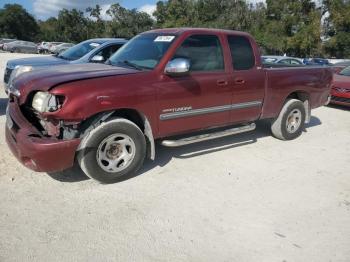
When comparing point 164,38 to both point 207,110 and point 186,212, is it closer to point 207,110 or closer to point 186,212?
point 207,110

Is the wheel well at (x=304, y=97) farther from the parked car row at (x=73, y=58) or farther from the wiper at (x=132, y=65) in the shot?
the parked car row at (x=73, y=58)

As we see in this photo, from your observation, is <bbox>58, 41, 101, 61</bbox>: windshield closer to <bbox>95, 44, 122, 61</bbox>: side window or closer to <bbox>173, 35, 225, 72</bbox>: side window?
<bbox>95, 44, 122, 61</bbox>: side window

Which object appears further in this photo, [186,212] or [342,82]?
[342,82]

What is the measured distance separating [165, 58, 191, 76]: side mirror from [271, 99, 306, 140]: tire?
271 cm

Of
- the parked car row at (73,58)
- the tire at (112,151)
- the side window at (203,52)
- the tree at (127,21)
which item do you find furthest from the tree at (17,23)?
the tire at (112,151)

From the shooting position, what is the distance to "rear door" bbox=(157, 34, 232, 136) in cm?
481

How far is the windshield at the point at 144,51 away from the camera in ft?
16.1

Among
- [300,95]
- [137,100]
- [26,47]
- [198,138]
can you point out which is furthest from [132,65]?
[26,47]

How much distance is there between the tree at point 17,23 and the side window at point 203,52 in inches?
2640

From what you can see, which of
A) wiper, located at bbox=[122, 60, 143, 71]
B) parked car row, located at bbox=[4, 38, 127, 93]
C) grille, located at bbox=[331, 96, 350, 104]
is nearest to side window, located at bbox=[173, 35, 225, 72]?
wiper, located at bbox=[122, 60, 143, 71]

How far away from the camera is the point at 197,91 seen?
5059 mm

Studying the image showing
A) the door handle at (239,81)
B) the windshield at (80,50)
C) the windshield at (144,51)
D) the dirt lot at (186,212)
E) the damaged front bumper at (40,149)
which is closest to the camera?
the dirt lot at (186,212)

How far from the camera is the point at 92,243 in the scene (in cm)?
329

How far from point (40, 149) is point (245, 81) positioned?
3.30m
